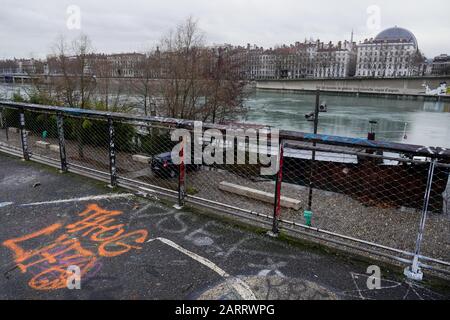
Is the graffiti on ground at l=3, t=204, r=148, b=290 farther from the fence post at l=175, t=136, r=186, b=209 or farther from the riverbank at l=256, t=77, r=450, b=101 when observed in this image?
the riverbank at l=256, t=77, r=450, b=101

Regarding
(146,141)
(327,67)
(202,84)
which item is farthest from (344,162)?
(327,67)

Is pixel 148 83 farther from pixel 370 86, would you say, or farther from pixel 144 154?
pixel 370 86

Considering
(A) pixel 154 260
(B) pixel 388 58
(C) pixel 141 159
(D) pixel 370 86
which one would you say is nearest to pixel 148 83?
(C) pixel 141 159

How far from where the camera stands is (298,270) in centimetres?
316

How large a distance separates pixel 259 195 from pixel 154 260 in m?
9.04

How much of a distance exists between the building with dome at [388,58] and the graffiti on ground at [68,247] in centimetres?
14188

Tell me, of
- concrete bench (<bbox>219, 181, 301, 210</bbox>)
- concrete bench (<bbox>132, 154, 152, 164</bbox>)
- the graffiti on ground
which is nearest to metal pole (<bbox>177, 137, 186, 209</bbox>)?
the graffiti on ground

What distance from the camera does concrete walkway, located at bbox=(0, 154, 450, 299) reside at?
285cm

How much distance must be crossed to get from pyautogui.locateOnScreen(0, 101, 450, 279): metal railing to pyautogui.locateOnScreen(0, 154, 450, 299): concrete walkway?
0.44m

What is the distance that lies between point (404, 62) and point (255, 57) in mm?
63462

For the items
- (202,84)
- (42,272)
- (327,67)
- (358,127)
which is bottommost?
(358,127)

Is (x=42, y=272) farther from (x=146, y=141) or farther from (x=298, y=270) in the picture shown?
(x=146, y=141)

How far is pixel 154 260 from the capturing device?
10.9ft

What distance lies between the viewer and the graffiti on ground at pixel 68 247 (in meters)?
3.09
